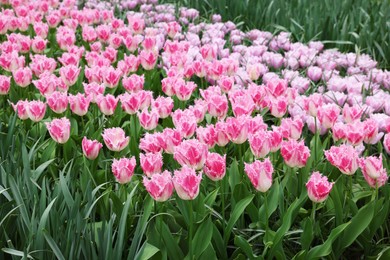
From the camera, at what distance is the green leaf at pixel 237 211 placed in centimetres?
183

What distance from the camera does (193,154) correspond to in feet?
5.74

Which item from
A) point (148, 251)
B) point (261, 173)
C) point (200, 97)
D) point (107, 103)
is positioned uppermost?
point (261, 173)

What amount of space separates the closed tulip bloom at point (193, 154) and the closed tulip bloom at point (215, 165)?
24mm

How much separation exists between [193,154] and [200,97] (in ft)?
4.66

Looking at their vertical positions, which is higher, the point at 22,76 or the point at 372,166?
the point at 372,166

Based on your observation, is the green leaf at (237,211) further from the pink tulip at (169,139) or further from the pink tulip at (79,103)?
the pink tulip at (79,103)

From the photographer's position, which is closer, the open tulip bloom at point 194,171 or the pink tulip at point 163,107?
the open tulip bloom at point 194,171

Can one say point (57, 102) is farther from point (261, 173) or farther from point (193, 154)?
point (261, 173)

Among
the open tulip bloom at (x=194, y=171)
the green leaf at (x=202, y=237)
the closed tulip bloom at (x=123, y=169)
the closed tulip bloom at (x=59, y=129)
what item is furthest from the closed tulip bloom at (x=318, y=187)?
the closed tulip bloom at (x=59, y=129)

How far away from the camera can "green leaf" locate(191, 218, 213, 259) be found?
5.61ft

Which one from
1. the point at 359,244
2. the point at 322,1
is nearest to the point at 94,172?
the point at 359,244

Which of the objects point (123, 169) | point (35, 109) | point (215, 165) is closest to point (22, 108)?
point (35, 109)

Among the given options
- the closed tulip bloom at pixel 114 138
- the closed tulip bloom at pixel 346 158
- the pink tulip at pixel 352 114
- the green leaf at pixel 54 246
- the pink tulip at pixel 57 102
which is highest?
the closed tulip bloom at pixel 346 158

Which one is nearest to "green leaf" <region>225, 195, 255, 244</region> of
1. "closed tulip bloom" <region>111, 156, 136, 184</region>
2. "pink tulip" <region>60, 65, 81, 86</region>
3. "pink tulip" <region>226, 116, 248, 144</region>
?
"pink tulip" <region>226, 116, 248, 144</region>
